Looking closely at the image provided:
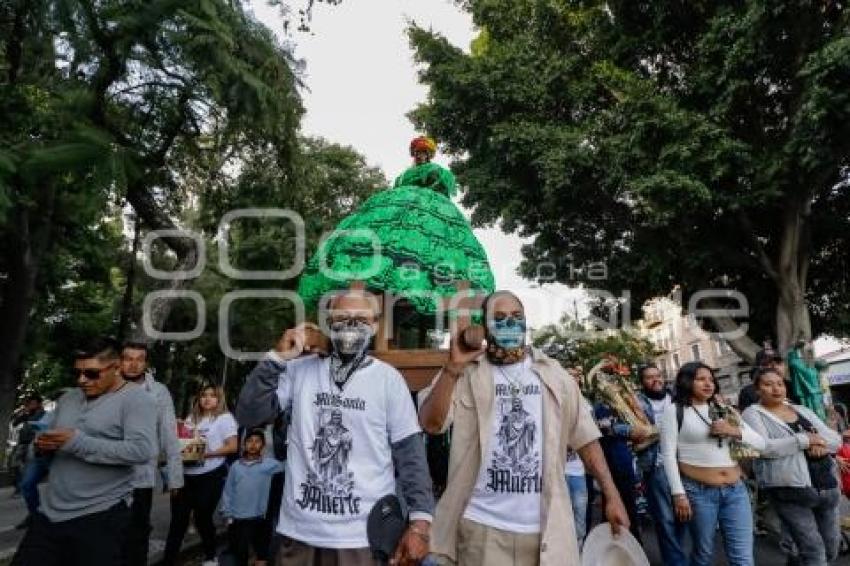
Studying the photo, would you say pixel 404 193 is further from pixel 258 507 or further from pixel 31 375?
pixel 31 375

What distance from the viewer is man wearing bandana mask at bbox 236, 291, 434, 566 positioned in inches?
103

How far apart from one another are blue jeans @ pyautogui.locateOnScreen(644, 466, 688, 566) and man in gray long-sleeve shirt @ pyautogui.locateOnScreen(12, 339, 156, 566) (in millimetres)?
3648

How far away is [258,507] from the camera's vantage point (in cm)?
583

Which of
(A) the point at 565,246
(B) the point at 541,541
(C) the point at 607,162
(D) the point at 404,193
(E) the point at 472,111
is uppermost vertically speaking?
(E) the point at 472,111

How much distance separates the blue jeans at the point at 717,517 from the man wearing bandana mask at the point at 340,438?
2.61 m

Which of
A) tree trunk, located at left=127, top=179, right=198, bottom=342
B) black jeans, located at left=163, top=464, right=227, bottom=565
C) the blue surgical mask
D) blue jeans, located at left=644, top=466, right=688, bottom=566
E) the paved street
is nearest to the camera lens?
the blue surgical mask

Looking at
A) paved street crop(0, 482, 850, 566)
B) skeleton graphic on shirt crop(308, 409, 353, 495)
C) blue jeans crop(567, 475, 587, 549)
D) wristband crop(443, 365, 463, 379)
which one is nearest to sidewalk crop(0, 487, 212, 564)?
paved street crop(0, 482, 850, 566)

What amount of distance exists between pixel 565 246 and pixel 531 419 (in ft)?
43.1

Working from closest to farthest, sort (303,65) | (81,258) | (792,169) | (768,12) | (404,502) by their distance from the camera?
(404,502) → (303,65) → (768,12) → (792,169) → (81,258)

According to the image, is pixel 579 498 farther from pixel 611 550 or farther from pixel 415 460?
pixel 415 460

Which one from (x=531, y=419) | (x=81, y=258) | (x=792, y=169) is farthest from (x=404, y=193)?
(x=81, y=258)

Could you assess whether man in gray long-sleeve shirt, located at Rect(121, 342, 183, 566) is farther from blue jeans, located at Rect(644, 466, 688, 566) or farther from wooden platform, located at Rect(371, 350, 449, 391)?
blue jeans, located at Rect(644, 466, 688, 566)

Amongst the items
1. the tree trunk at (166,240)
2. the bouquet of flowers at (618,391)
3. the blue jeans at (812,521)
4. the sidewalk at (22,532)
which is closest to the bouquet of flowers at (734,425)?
the blue jeans at (812,521)

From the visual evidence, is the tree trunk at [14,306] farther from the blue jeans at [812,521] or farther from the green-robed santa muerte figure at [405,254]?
the blue jeans at [812,521]
